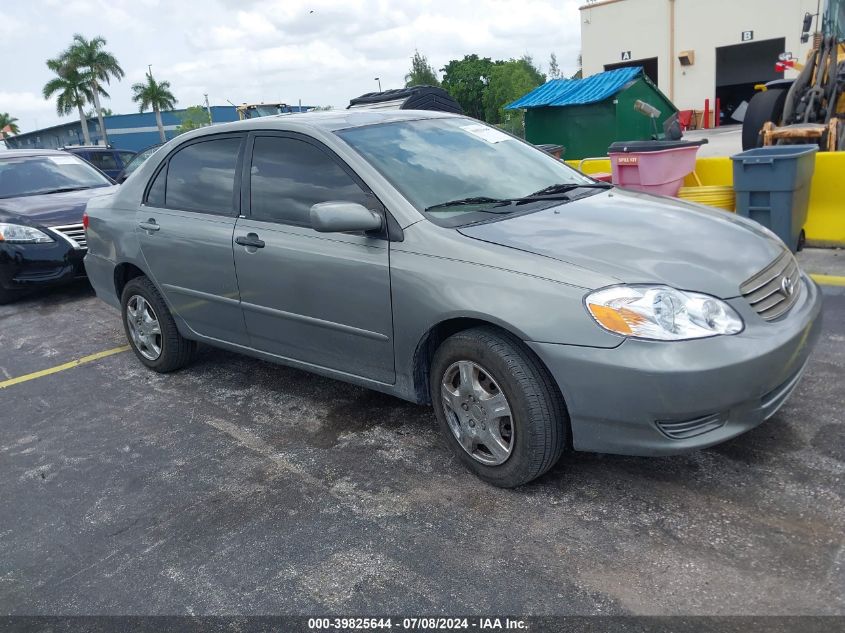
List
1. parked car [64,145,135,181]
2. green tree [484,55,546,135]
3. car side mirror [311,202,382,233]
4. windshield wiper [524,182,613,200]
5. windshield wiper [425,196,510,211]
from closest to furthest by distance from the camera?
car side mirror [311,202,382,233] → windshield wiper [425,196,510,211] → windshield wiper [524,182,613,200] → parked car [64,145,135,181] → green tree [484,55,546,135]

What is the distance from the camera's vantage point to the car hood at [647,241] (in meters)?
2.87

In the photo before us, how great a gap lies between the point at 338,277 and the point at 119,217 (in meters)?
2.23

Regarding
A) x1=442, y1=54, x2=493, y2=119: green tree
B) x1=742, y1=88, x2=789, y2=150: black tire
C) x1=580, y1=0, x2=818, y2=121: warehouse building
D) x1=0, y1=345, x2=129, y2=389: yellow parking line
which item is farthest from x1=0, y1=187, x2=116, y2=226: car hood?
x1=442, y1=54, x2=493, y2=119: green tree

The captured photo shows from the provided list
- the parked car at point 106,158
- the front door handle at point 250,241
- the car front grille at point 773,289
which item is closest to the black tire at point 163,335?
the front door handle at point 250,241

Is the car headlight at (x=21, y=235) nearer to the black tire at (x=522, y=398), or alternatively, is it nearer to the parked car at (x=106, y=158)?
the black tire at (x=522, y=398)

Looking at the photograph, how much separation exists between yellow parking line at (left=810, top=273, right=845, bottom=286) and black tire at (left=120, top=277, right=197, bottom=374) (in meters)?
4.82

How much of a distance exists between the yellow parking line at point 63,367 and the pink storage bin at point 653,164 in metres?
4.86

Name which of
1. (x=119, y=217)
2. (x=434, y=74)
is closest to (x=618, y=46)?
(x=434, y=74)

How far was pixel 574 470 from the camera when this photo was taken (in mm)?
3297

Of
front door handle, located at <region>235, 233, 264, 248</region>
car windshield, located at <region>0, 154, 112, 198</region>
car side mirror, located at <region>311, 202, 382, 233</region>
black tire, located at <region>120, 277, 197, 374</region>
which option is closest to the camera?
car side mirror, located at <region>311, 202, 382, 233</region>

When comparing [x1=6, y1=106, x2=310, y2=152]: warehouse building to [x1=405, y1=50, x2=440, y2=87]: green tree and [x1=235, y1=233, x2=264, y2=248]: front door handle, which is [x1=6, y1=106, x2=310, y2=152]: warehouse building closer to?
[x1=405, y1=50, x2=440, y2=87]: green tree

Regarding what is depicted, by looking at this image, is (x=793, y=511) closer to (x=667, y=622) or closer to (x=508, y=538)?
(x=667, y=622)

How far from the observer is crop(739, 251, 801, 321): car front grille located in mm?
2924

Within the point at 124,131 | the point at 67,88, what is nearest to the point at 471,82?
the point at 67,88
